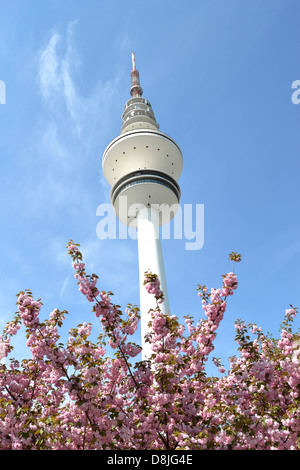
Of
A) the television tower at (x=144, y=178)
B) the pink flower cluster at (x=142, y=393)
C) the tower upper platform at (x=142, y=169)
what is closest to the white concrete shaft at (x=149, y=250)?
the television tower at (x=144, y=178)

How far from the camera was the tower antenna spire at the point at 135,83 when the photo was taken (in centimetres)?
6462

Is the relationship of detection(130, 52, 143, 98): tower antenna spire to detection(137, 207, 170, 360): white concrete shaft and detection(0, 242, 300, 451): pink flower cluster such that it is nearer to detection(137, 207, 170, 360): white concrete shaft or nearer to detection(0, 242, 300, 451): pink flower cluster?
detection(137, 207, 170, 360): white concrete shaft

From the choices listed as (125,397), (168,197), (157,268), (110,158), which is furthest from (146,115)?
(125,397)

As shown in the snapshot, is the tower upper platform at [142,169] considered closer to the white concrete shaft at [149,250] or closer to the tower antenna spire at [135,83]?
the white concrete shaft at [149,250]

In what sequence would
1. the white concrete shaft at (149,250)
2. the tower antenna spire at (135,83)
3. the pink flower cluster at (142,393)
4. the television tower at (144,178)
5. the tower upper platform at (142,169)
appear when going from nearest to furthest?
the pink flower cluster at (142,393)
the white concrete shaft at (149,250)
the television tower at (144,178)
the tower upper platform at (142,169)
the tower antenna spire at (135,83)

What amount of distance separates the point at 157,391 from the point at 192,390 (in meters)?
1.02

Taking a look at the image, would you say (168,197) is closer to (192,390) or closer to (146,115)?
(146,115)

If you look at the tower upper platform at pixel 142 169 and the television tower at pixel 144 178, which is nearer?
the television tower at pixel 144 178

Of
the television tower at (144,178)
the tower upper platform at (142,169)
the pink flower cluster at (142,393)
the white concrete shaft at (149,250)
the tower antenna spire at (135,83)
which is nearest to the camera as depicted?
the pink flower cluster at (142,393)

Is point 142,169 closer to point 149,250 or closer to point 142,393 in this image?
point 149,250

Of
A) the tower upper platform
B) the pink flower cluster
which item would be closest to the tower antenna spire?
the tower upper platform

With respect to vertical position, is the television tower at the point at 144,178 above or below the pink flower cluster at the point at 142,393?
above

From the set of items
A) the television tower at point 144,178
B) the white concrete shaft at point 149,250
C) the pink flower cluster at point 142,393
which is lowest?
the pink flower cluster at point 142,393

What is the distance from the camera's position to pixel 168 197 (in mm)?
48062
